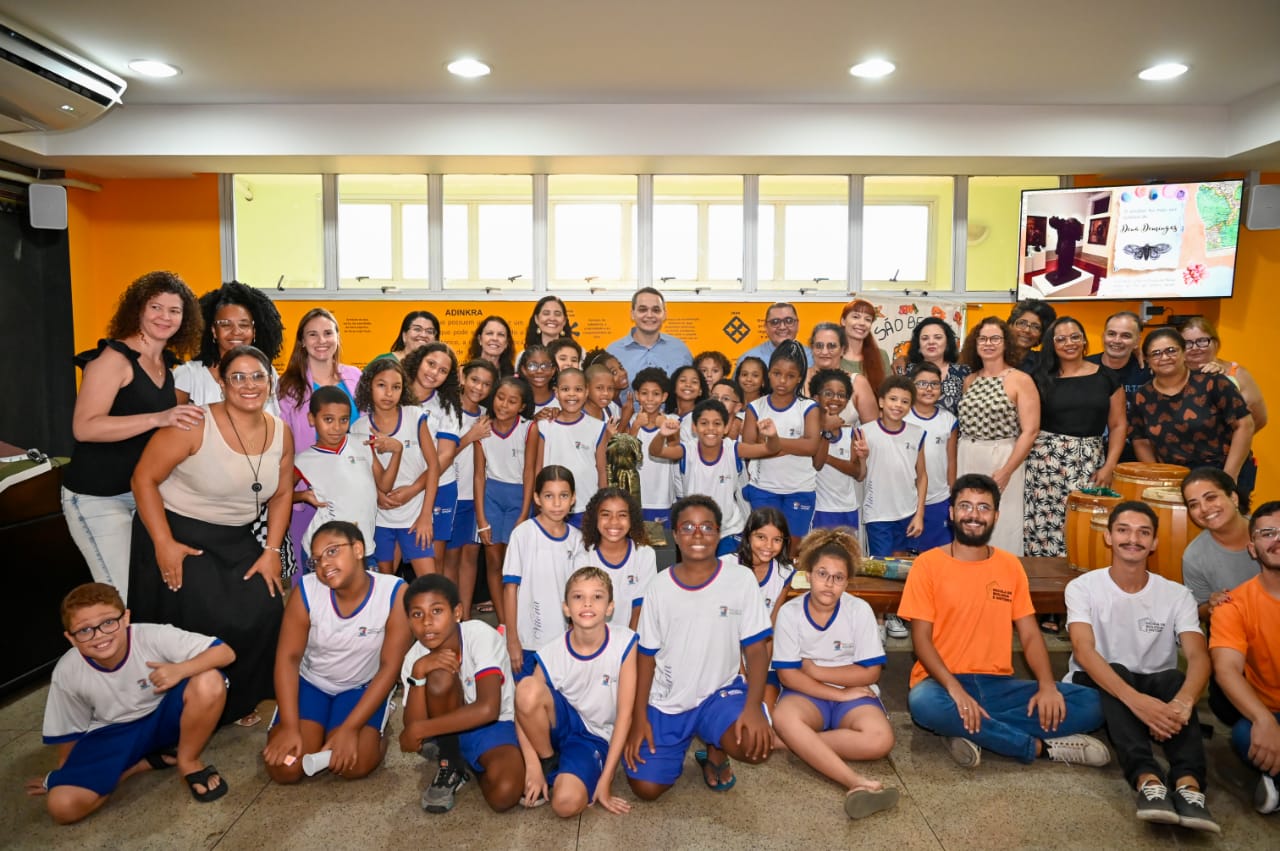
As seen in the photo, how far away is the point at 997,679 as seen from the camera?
332 centimetres

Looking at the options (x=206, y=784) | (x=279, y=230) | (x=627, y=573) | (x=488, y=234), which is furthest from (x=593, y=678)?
(x=279, y=230)

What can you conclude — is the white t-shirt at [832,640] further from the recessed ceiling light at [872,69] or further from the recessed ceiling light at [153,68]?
the recessed ceiling light at [153,68]

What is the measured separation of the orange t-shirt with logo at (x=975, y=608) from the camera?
334cm

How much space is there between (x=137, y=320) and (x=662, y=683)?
260 cm

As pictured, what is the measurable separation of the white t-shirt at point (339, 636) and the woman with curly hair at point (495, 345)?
197 cm

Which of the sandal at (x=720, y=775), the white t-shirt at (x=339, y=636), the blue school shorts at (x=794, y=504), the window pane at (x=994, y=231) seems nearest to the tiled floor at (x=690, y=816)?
the sandal at (x=720, y=775)

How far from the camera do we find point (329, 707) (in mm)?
3230

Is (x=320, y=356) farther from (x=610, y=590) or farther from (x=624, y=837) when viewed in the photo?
(x=624, y=837)

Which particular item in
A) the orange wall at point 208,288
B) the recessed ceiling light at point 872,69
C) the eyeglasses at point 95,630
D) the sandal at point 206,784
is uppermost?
the recessed ceiling light at point 872,69

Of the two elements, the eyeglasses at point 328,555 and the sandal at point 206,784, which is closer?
the sandal at point 206,784

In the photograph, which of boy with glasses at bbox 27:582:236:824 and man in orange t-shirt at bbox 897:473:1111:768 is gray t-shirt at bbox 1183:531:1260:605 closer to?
man in orange t-shirt at bbox 897:473:1111:768

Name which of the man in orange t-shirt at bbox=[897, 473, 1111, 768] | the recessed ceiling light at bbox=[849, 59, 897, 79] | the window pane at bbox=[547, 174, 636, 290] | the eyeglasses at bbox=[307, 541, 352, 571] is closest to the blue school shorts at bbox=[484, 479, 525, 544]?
the eyeglasses at bbox=[307, 541, 352, 571]

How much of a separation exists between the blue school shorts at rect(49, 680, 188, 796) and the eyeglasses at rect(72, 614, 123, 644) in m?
0.37

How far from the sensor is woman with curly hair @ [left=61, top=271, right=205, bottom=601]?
126 inches
